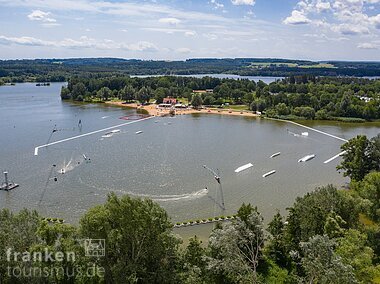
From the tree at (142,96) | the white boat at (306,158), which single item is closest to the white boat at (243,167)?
the white boat at (306,158)

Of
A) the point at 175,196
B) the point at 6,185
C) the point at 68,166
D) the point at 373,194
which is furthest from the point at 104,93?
the point at 373,194

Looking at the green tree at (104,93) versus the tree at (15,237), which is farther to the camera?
the green tree at (104,93)

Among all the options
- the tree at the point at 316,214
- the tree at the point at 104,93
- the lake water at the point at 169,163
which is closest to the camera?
the tree at the point at 316,214

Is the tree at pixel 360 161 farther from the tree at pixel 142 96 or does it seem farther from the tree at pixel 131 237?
the tree at pixel 142 96

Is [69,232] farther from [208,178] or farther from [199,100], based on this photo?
[199,100]

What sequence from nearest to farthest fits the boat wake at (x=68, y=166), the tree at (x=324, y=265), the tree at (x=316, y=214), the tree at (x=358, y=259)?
1. the tree at (x=324, y=265)
2. the tree at (x=358, y=259)
3. the tree at (x=316, y=214)
4. the boat wake at (x=68, y=166)

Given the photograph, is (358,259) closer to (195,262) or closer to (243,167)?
(195,262)

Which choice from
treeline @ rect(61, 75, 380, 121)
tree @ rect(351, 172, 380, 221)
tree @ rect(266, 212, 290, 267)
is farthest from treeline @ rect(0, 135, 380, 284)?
treeline @ rect(61, 75, 380, 121)

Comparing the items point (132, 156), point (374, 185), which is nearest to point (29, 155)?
point (132, 156)
